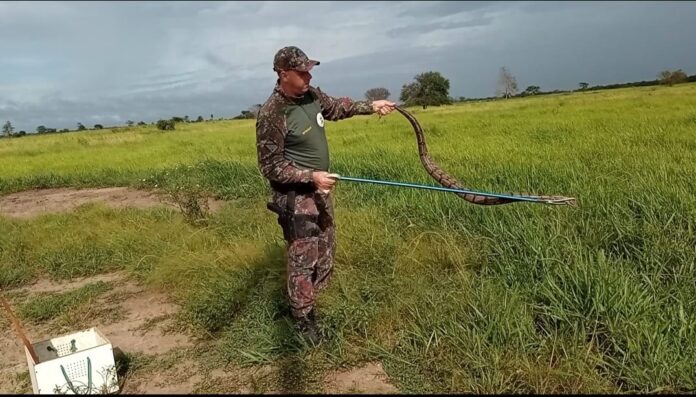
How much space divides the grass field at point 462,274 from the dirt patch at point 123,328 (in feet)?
0.47

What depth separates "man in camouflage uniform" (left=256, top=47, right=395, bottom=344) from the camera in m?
2.88

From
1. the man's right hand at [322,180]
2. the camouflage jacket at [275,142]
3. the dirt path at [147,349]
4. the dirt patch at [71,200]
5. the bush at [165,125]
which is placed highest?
the bush at [165,125]

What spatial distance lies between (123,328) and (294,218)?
5.69 feet

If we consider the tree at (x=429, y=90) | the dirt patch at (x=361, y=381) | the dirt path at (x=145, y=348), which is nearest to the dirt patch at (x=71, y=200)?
the dirt path at (x=145, y=348)

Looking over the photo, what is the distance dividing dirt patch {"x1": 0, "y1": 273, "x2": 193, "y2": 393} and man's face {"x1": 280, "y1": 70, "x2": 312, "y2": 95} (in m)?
1.72

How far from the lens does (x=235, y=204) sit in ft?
23.7

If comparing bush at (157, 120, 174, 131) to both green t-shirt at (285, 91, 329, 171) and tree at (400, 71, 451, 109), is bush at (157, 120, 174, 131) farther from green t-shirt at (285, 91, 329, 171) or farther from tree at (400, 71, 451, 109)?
green t-shirt at (285, 91, 329, 171)

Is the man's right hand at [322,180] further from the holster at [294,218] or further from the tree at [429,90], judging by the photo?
the tree at [429,90]

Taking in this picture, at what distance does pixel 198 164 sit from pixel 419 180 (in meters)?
5.62

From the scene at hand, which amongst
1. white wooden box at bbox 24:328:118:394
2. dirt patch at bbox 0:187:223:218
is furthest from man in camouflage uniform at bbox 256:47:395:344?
dirt patch at bbox 0:187:223:218

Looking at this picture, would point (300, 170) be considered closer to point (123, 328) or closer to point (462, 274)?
point (462, 274)

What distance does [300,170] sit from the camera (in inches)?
114

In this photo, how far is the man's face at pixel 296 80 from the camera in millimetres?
2871

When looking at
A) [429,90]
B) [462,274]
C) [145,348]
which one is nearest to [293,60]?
[462,274]
